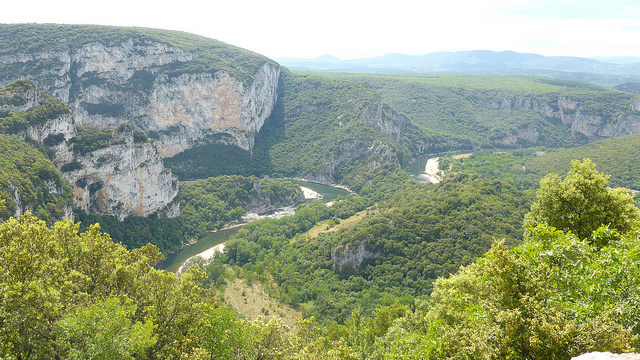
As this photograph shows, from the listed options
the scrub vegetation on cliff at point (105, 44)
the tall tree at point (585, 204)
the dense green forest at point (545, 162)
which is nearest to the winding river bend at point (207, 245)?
the dense green forest at point (545, 162)

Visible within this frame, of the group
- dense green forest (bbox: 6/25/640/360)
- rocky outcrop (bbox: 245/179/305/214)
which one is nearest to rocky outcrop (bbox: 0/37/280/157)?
dense green forest (bbox: 6/25/640/360)

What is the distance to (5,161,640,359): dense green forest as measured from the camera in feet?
34.7

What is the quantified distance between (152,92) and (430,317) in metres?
138

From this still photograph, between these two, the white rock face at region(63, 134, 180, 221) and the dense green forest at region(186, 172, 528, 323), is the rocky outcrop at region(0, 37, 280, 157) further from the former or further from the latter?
the dense green forest at region(186, 172, 528, 323)

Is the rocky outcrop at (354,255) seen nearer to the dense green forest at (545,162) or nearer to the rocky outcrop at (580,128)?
the dense green forest at (545,162)

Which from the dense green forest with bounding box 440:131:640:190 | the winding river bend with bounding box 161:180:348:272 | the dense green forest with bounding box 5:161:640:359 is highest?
the dense green forest with bounding box 5:161:640:359

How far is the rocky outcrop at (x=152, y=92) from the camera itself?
11981 cm

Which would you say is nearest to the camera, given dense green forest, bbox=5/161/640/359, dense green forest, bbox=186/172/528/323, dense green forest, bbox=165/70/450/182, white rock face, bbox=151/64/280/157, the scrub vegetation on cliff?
dense green forest, bbox=5/161/640/359

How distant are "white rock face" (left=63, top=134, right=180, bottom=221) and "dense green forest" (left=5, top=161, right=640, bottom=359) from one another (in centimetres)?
6325

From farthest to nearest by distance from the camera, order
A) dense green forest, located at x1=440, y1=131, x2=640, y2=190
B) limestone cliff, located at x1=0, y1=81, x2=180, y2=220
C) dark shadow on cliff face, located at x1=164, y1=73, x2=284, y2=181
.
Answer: dark shadow on cliff face, located at x1=164, y1=73, x2=284, y2=181, dense green forest, located at x1=440, y1=131, x2=640, y2=190, limestone cliff, located at x1=0, y1=81, x2=180, y2=220

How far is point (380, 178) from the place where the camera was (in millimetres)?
131000

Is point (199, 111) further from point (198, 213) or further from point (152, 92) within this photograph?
point (198, 213)

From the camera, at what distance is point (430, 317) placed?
24328mm

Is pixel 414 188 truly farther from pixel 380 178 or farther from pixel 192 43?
pixel 192 43
